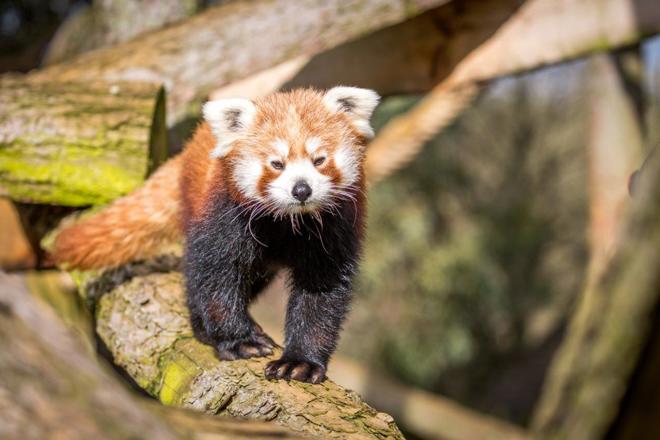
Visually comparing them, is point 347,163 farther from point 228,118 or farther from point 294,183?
point 228,118

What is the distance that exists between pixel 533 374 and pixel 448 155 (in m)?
3.15

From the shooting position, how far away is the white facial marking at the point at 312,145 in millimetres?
2686

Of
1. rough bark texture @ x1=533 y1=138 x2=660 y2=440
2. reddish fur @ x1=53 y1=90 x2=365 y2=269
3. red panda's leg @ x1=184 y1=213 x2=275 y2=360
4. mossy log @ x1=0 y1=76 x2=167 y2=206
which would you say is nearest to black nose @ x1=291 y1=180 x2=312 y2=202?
reddish fur @ x1=53 y1=90 x2=365 y2=269

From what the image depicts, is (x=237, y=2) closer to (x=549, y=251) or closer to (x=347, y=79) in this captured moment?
(x=347, y=79)

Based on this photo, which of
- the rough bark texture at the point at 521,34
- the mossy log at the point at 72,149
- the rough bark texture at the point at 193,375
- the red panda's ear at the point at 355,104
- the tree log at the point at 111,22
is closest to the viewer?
the rough bark texture at the point at 193,375

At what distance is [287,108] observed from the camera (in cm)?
281

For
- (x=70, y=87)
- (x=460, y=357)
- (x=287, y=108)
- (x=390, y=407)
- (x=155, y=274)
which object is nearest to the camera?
(x=287, y=108)

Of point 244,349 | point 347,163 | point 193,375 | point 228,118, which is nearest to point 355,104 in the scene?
point 347,163

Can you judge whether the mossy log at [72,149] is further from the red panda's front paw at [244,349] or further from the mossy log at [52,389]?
the mossy log at [52,389]

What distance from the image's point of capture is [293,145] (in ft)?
8.80

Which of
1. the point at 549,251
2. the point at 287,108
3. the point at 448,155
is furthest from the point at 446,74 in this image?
the point at 549,251

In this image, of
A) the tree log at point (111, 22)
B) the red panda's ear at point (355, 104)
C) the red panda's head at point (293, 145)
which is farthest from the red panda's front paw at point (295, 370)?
the tree log at point (111, 22)

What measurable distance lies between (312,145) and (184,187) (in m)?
0.68

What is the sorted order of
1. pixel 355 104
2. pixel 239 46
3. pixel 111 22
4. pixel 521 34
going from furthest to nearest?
Answer: pixel 111 22 < pixel 521 34 < pixel 239 46 < pixel 355 104
